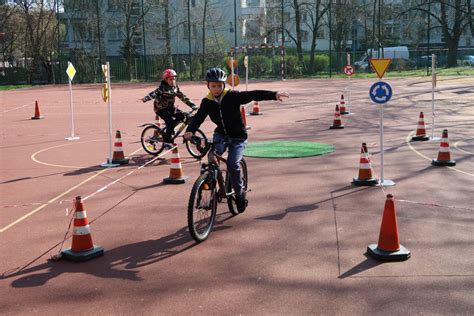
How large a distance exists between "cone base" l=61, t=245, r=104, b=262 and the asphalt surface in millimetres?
61

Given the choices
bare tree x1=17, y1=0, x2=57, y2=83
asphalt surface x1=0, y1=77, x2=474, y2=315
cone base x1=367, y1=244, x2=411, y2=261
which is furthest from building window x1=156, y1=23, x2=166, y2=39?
cone base x1=367, y1=244, x2=411, y2=261

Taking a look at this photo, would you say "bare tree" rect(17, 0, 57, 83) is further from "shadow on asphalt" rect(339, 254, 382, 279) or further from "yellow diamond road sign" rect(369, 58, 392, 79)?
"shadow on asphalt" rect(339, 254, 382, 279)

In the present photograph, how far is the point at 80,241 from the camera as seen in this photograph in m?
5.74

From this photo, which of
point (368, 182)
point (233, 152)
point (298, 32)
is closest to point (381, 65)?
point (368, 182)

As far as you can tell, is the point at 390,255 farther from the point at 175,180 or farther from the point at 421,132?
the point at 421,132

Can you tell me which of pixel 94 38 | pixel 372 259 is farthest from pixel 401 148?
pixel 94 38

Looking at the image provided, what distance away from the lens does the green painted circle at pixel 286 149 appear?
1138cm

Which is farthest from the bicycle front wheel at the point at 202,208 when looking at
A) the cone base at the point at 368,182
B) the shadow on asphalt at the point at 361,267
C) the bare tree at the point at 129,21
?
the bare tree at the point at 129,21

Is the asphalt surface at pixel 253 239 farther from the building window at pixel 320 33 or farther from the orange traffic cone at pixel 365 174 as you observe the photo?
the building window at pixel 320 33

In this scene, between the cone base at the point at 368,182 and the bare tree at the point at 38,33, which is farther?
the bare tree at the point at 38,33

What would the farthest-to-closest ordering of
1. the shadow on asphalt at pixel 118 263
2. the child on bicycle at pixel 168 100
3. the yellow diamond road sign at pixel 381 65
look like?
the child on bicycle at pixel 168 100, the yellow diamond road sign at pixel 381 65, the shadow on asphalt at pixel 118 263

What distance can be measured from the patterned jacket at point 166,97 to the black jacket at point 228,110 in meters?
4.56

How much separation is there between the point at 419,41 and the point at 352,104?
2042 inches

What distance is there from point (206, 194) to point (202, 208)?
174 millimetres
